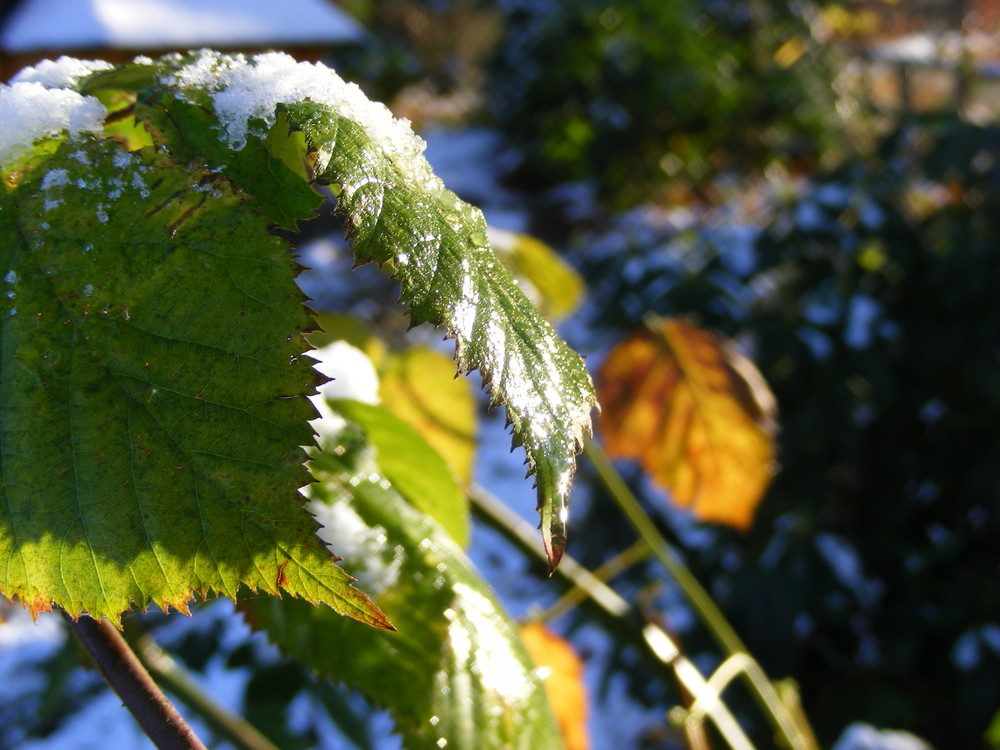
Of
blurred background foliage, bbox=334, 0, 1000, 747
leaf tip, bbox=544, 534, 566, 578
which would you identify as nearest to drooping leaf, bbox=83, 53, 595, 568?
leaf tip, bbox=544, 534, 566, 578

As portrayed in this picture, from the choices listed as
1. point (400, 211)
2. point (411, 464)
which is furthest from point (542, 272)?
point (400, 211)

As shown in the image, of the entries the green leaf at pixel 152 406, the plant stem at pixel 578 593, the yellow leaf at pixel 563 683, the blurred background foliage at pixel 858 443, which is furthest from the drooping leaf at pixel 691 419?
the green leaf at pixel 152 406

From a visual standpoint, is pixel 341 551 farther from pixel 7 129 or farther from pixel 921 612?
pixel 921 612

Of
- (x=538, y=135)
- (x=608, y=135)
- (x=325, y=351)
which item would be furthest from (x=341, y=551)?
(x=538, y=135)

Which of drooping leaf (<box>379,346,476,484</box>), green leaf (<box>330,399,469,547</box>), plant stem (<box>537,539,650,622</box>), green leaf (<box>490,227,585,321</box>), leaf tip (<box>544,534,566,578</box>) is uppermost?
green leaf (<box>490,227,585,321</box>)

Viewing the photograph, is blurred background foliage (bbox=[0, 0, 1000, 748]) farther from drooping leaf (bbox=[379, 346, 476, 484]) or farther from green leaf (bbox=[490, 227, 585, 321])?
drooping leaf (bbox=[379, 346, 476, 484])

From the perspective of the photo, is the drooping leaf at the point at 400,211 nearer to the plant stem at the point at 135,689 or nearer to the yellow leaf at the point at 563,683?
the plant stem at the point at 135,689
